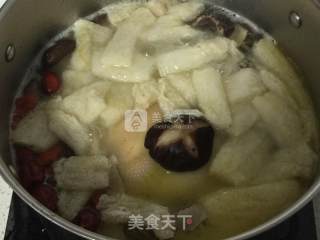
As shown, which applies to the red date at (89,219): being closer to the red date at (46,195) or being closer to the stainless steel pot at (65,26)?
the red date at (46,195)

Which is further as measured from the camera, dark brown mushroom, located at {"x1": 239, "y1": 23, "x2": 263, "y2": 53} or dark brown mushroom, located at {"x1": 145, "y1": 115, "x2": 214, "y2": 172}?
dark brown mushroom, located at {"x1": 239, "y1": 23, "x2": 263, "y2": 53}

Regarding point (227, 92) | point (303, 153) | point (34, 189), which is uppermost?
point (34, 189)

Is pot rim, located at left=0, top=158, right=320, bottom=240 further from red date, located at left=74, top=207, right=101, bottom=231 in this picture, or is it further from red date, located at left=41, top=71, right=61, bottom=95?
red date, located at left=41, top=71, right=61, bottom=95

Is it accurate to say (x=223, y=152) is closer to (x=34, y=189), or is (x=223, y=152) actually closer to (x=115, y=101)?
(x=115, y=101)

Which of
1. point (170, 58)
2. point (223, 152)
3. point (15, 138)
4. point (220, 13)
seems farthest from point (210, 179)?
point (220, 13)

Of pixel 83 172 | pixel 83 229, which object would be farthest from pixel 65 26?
pixel 83 229

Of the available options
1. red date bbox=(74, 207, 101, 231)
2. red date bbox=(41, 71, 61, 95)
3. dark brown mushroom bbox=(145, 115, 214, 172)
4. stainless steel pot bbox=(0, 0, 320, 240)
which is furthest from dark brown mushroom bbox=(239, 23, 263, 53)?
red date bbox=(74, 207, 101, 231)

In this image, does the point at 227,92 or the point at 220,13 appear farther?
the point at 220,13

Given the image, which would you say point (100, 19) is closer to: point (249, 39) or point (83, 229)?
point (249, 39)
